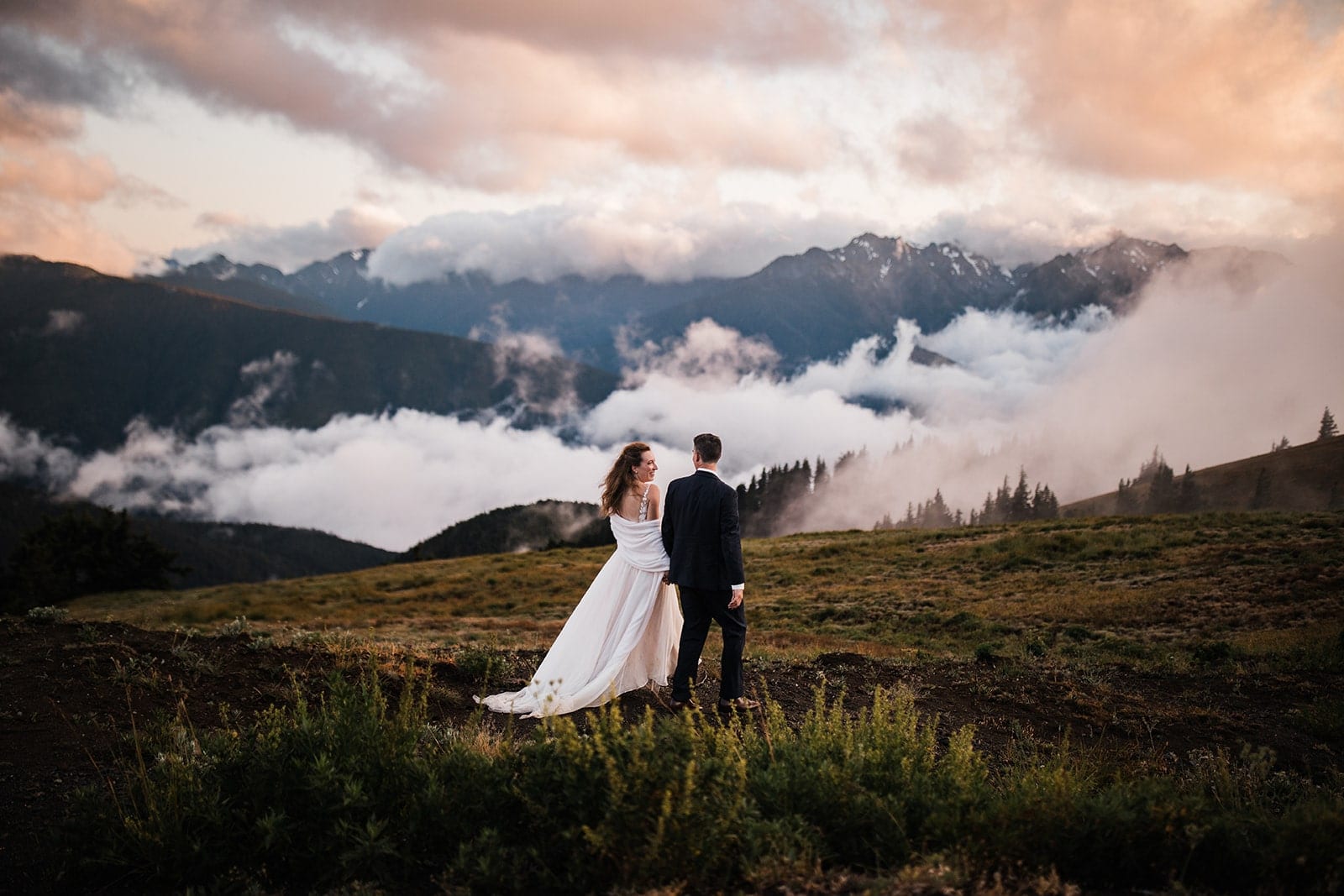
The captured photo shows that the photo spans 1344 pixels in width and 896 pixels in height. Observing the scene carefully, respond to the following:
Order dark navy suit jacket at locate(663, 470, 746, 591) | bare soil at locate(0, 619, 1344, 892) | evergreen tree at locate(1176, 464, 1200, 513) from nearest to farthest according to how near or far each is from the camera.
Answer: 1. bare soil at locate(0, 619, 1344, 892)
2. dark navy suit jacket at locate(663, 470, 746, 591)
3. evergreen tree at locate(1176, 464, 1200, 513)

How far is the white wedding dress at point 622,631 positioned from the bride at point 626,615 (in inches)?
0.4

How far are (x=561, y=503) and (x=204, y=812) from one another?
176075mm

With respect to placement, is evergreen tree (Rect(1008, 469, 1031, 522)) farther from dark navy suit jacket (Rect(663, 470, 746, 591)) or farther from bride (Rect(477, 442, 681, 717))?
dark navy suit jacket (Rect(663, 470, 746, 591))

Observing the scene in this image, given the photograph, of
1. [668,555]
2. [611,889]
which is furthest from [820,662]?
[611,889]

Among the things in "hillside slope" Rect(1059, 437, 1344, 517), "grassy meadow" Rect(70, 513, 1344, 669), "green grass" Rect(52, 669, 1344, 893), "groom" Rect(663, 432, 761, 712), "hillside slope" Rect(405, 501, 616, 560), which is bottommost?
"hillside slope" Rect(405, 501, 616, 560)

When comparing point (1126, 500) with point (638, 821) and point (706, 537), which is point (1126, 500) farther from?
point (638, 821)

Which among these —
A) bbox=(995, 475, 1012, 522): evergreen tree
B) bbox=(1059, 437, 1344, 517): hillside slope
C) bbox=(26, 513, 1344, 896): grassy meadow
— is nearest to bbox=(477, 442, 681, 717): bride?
bbox=(26, 513, 1344, 896): grassy meadow

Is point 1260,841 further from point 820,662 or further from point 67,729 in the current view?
point 67,729

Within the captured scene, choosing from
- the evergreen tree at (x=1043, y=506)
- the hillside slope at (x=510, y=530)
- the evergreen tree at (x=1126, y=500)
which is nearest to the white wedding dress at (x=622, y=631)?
the hillside slope at (x=510, y=530)

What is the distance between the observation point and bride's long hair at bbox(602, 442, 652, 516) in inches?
364

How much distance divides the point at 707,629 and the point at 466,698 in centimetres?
325

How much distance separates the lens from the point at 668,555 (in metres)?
8.96

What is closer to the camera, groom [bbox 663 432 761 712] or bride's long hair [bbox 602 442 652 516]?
groom [bbox 663 432 761 712]

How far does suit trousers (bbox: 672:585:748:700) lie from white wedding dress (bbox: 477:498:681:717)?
2.27ft
